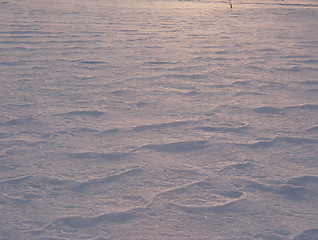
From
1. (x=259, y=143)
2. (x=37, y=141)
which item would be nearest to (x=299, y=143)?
(x=259, y=143)

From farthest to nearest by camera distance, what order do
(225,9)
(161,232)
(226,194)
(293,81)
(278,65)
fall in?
(225,9) < (278,65) < (293,81) < (226,194) < (161,232)

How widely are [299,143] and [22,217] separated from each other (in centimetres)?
163

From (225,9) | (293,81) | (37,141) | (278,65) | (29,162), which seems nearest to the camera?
(29,162)

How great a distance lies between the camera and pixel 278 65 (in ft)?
14.4

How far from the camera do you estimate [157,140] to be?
8.38ft

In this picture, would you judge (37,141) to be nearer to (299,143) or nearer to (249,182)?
(249,182)

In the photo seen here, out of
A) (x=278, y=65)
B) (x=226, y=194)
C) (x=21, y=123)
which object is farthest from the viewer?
(x=278, y=65)

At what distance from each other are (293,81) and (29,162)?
250cm

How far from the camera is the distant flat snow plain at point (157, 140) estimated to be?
1.81m

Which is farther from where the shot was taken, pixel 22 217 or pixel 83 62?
pixel 83 62

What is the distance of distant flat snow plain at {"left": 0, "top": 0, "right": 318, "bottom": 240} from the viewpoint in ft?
5.92

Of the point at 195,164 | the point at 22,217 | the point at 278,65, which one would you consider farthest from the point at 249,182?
the point at 278,65

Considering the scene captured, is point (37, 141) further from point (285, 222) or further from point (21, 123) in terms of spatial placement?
point (285, 222)

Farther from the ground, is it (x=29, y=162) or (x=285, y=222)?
(x=29, y=162)
